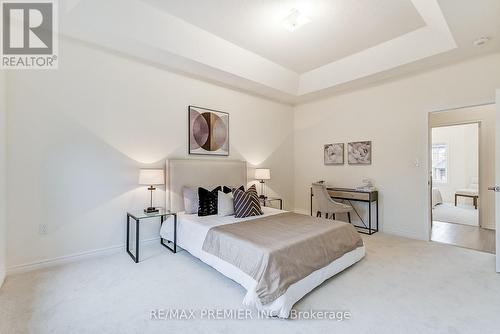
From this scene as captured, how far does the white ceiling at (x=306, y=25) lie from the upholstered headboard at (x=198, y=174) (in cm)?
195

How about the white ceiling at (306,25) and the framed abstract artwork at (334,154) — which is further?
the framed abstract artwork at (334,154)

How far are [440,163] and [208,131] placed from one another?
7.55m

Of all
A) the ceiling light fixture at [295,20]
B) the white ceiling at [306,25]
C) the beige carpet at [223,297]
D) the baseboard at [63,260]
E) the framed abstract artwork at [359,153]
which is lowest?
the beige carpet at [223,297]

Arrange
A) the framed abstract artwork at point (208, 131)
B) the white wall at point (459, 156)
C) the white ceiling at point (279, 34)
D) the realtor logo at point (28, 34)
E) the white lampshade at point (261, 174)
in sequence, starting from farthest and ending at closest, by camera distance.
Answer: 1. the white wall at point (459, 156)
2. the white lampshade at point (261, 174)
3. the framed abstract artwork at point (208, 131)
4. the white ceiling at point (279, 34)
5. the realtor logo at point (28, 34)

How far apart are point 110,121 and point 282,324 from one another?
10.3 feet

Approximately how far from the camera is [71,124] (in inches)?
113

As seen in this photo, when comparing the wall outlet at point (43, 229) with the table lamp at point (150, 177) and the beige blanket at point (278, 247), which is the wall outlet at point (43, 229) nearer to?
the table lamp at point (150, 177)

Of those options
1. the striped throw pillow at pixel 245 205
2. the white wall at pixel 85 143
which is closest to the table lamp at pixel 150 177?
the white wall at pixel 85 143

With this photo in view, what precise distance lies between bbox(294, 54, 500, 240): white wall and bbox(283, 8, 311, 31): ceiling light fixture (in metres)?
2.24

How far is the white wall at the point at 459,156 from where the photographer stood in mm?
6469

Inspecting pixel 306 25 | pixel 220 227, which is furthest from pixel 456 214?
pixel 220 227

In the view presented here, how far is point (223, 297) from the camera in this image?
2.15 m

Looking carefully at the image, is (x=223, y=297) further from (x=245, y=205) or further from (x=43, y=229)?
(x=43, y=229)

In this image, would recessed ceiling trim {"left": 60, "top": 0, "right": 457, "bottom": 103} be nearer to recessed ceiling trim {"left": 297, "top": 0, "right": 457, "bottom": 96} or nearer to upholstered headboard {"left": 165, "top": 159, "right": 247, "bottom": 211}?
recessed ceiling trim {"left": 297, "top": 0, "right": 457, "bottom": 96}
